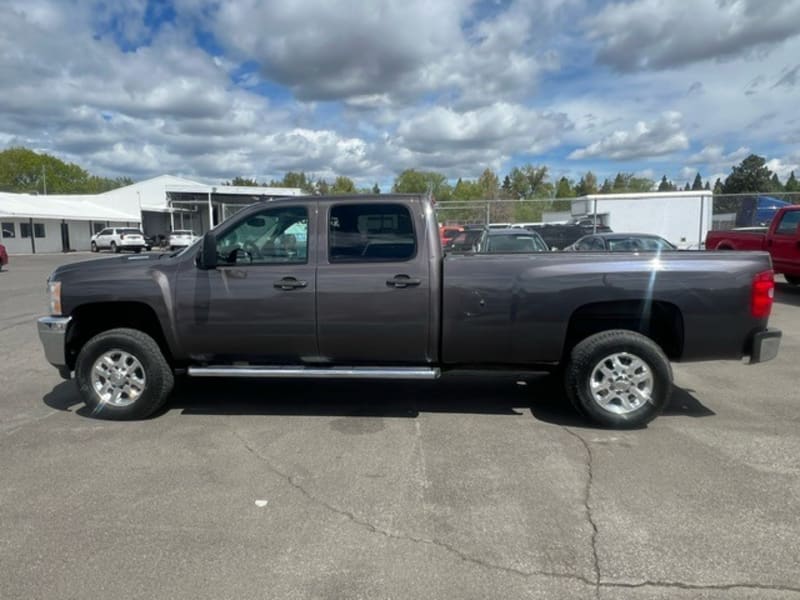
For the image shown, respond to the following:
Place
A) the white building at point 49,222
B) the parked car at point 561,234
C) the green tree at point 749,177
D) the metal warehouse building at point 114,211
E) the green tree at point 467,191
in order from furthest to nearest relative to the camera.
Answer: the green tree at point 749,177 < the green tree at point 467,191 < the metal warehouse building at point 114,211 < the white building at point 49,222 < the parked car at point 561,234

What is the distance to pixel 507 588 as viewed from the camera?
270 cm

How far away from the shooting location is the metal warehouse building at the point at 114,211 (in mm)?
37406

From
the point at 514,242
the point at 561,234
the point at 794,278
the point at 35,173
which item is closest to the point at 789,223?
the point at 794,278

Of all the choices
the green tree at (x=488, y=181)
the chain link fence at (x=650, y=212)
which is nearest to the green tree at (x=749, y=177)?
the green tree at (x=488, y=181)

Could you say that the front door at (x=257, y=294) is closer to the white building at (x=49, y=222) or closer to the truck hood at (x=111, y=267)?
the truck hood at (x=111, y=267)

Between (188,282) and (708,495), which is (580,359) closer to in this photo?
(708,495)

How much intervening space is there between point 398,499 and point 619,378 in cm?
229

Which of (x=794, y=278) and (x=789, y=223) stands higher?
(x=789, y=223)

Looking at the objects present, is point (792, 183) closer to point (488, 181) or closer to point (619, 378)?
point (488, 181)

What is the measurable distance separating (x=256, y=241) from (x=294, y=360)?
44.8 inches

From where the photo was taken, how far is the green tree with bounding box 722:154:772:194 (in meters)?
91.8

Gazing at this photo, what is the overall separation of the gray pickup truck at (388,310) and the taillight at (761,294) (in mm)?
12

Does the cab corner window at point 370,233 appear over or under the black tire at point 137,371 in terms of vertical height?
over

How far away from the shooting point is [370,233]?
16.2 feet
